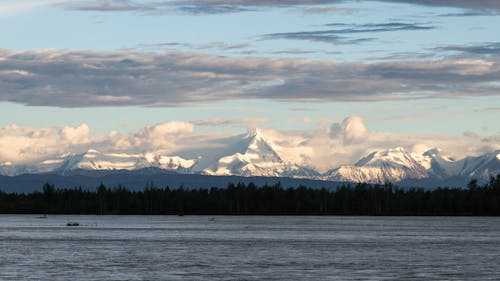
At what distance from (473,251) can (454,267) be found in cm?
3032

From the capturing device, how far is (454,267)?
10394cm

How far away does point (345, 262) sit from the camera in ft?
359

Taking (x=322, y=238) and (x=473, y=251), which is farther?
(x=322, y=238)

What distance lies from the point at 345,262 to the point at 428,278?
1874 cm

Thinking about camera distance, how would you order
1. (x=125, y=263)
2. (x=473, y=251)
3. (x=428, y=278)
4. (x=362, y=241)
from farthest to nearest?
(x=362, y=241), (x=473, y=251), (x=125, y=263), (x=428, y=278)

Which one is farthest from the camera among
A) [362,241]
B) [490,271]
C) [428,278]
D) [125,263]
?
[362,241]

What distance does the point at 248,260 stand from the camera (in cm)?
11206

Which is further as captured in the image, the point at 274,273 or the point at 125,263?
the point at 125,263

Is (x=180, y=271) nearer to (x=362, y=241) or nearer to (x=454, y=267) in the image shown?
(x=454, y=267)

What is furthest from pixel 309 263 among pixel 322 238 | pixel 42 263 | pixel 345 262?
pixel 322 238

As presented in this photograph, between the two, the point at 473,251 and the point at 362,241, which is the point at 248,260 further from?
the point at 362,241

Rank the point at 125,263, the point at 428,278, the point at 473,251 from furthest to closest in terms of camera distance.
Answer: the point at 473,251 → the point at 125,263 → the point at 428,278

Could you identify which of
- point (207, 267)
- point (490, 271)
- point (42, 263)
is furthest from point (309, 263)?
point (42, 263)

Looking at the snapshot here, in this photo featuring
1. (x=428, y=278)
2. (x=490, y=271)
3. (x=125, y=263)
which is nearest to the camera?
(x=428, y=278)
